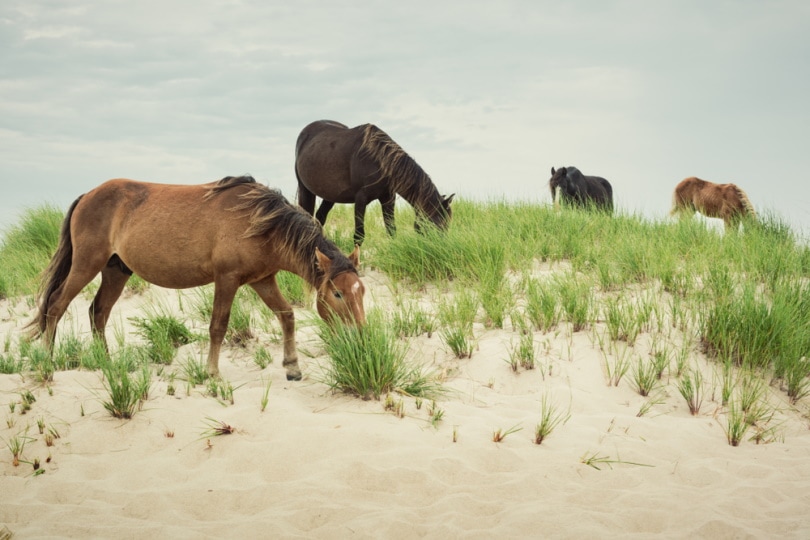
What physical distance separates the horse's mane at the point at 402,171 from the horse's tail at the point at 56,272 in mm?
3745

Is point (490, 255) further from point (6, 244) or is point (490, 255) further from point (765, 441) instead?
point (6, 244)

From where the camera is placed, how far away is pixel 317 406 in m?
4.90

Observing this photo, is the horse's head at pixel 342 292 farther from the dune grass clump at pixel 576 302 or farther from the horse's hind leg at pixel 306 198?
the horse's hind leg at pixel 306 198

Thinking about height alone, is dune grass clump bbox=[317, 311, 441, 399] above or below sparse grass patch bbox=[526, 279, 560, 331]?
below

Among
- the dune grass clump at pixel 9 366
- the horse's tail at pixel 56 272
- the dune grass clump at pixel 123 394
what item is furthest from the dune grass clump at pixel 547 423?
the horse's tail at pixel 56 272

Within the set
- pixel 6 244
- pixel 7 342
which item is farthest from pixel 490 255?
pixel 6 244

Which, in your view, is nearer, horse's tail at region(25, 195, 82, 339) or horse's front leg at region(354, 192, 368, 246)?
horse's tail at region(25, 195, 82, 339)

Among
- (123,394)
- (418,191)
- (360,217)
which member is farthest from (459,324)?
(360,217)

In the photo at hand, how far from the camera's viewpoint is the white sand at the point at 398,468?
11.4ft

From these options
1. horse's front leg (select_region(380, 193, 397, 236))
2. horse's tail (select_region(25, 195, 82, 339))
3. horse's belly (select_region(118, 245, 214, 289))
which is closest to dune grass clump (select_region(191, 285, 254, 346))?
horse's belly (select_region(118, 245, 214, 289))

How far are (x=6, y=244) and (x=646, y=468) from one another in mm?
11039

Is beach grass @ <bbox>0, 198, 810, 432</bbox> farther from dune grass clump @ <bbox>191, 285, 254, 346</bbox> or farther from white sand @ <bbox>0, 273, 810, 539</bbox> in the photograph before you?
white sand @ <bbox>0, 273, 810, 539</bbox>

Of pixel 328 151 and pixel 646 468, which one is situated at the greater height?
pixel 328 151

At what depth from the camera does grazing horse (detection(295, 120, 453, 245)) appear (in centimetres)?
867
